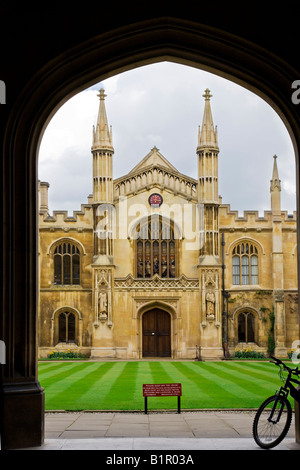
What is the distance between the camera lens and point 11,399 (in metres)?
6.93

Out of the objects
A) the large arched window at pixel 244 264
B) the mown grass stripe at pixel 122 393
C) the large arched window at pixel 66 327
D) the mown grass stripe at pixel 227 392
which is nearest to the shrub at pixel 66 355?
the large arched window at pixel 66 327

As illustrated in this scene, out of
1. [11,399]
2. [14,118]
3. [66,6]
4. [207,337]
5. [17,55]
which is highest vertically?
[66,6]

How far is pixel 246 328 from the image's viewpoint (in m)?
33.9

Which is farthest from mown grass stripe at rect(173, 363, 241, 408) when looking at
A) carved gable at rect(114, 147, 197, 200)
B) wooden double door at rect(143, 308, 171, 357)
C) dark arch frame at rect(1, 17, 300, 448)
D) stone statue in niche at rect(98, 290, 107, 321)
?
carved gable at rect(114, 147, 197, 200)

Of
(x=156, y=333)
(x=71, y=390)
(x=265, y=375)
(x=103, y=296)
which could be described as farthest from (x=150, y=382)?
(x=156, y=333)

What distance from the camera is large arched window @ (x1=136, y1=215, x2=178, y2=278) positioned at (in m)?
33.8

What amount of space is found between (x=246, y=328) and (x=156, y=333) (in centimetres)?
463

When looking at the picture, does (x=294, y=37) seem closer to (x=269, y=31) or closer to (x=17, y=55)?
(x=269, y=31)

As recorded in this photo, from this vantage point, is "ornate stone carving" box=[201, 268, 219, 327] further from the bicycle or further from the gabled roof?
the bicycle

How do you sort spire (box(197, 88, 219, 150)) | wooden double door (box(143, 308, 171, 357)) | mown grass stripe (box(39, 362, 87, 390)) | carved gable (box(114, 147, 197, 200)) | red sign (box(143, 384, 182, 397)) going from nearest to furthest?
red sign (box(143, 384, 182, 397)) → mown grass stripe (box(39, 362, 87, 390)) → wooden double door (box(143, 308, 171, 357)) → spire (box(197, 88, 219, 150)) → carved gable (box(114, 147, 197, 200))

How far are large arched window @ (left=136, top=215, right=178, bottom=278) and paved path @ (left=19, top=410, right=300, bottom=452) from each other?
851 inches

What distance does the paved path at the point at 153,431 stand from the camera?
6.97m

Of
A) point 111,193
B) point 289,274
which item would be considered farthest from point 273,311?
point 111,193
